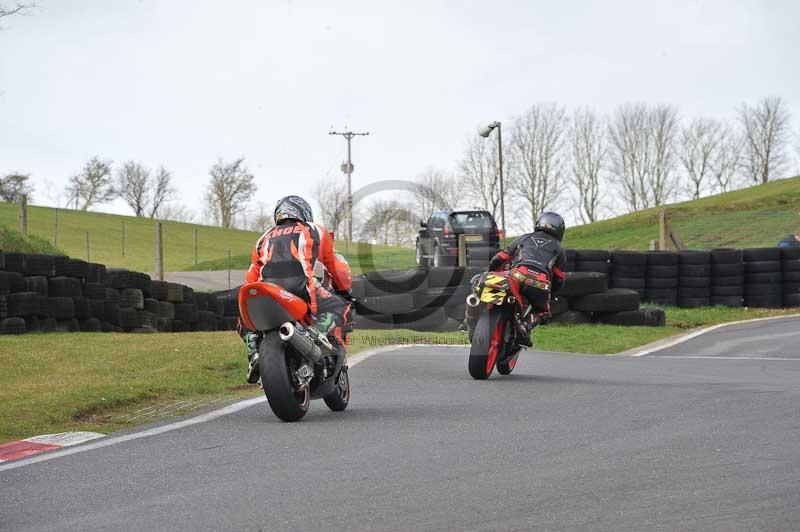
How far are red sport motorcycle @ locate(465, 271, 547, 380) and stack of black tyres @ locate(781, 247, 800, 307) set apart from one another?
13827 mm

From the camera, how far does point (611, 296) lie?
18812 mm

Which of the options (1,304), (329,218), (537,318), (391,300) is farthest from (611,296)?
(329,218)

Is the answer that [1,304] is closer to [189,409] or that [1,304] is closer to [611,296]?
[189,409]

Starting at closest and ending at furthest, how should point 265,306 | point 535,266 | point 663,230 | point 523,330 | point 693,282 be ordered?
point 265,306, point 523,330, point 535,266, point 693,282, point 663,230

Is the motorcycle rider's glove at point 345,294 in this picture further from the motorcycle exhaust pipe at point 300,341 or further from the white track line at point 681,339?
the white track line at point 681,339

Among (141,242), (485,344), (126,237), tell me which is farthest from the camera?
(126,237)

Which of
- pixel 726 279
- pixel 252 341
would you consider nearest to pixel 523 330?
pixel 252 341

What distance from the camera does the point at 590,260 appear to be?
21.0m

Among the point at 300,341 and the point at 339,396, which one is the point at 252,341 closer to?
the point at 300,341

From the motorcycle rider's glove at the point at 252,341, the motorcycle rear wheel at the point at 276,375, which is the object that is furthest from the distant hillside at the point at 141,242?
the motorcycle rear wheel at the point at 276,375

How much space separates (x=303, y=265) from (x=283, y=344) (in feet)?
2.13

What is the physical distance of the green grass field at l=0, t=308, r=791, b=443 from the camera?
26.4 feet

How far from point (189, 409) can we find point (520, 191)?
77.8m

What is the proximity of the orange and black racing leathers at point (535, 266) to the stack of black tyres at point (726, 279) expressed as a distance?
490 inches
